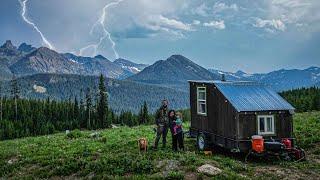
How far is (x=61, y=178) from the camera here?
70.9ft

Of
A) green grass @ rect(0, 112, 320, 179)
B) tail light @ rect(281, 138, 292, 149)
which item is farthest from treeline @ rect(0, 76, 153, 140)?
tail light @ rect(281, 138, 292, 149)

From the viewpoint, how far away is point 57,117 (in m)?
152

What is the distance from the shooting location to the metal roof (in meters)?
24.8

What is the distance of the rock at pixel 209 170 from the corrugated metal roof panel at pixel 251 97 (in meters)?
4.97

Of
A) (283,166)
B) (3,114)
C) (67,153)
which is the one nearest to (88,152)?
(67,153)

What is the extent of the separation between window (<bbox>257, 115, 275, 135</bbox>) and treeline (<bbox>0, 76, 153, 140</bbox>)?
95.3m

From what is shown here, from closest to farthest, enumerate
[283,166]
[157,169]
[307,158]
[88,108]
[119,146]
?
1. [157,169]
2. [283,166]
3. [307,158]
4. [119,146]
5. [88,108]

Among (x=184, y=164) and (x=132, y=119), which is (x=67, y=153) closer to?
(x=184, y=164)

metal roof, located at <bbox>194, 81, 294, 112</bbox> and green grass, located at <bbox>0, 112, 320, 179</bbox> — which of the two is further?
metal roof, located at <bbox>194, 81, 294, 112</bbox>

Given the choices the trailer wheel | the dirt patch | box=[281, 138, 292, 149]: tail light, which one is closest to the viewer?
the dirt patch

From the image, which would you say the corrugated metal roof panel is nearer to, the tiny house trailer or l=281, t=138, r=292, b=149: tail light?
the tiny house trailer

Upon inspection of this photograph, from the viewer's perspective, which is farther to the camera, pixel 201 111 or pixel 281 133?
pixel 201 111

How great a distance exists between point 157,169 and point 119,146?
Result: 8727mm

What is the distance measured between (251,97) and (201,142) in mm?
4485
